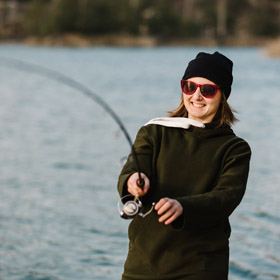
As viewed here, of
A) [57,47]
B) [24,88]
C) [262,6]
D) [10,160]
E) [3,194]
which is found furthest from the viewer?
[262,6]

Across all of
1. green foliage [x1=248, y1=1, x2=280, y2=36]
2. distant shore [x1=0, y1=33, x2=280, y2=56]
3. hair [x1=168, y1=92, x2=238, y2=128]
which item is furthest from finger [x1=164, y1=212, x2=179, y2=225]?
green foliage [x1=248, y1=1, x2=280, y2=36]

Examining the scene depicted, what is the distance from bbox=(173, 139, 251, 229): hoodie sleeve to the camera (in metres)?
2.37

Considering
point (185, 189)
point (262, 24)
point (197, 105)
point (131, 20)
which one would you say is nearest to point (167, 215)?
point (185, 189)

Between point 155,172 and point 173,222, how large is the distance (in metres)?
0.23

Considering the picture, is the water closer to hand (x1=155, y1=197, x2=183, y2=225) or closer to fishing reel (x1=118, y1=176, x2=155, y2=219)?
fishing reel (x1=118, y1=176, x2=155, y2=219)

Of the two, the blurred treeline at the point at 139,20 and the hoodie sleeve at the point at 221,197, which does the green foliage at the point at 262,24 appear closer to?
the blurred treeline at the point at 139,20

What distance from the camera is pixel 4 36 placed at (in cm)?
12862

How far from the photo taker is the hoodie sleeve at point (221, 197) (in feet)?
7.77

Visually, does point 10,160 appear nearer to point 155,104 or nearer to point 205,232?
point 205,232

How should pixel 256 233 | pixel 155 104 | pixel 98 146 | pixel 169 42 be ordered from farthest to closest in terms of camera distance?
pixel 169 42, pixel 155 104, pixel 98 146, pixel 256 233

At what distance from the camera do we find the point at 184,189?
2.51m

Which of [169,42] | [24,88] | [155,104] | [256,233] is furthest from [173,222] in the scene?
[169,42]

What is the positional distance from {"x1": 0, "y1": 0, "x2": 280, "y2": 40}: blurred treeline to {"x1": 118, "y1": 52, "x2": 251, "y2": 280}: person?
108174 mm

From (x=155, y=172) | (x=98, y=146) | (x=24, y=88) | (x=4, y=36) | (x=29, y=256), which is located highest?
(x=155, y=172)
